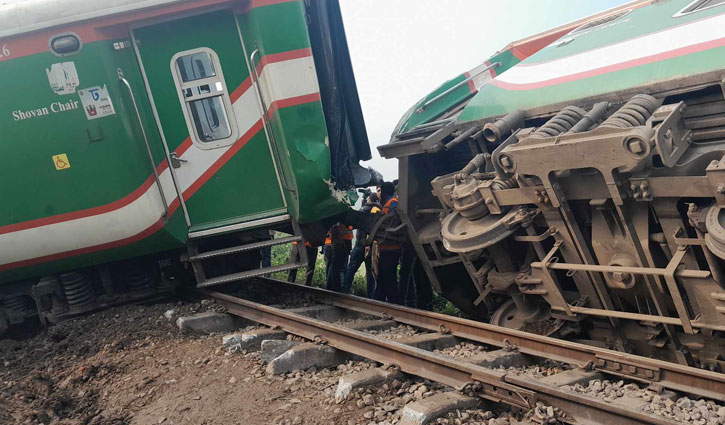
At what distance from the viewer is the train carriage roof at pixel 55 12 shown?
507 centimetres

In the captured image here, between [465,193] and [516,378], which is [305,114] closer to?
[465,193]

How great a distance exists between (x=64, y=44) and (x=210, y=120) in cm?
135

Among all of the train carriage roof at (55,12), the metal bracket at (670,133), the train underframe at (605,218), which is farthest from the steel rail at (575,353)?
the train carriage roof at (55,12)

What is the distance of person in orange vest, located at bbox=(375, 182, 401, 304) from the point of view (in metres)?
6.90

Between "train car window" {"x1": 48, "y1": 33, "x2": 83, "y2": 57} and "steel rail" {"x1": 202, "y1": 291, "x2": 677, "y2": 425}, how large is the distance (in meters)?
2.82

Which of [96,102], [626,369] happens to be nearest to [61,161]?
[96,102]

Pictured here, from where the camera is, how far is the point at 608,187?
11.8 feet

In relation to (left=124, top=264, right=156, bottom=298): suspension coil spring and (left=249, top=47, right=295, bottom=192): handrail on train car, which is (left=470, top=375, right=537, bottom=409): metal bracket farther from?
(left=124, top=264, right=156, bottom=298): suspension coil spring

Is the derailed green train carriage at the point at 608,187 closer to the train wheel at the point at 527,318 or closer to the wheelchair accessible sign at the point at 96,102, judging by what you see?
the train wheel at the point at 527,318

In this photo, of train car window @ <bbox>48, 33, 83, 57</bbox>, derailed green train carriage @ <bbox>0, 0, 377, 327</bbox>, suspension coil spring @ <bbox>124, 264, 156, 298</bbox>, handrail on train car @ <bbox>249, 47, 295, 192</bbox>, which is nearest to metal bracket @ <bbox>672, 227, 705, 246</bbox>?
derailed green train carriage @ <bbox>0, 0, 377, 327</bbox>

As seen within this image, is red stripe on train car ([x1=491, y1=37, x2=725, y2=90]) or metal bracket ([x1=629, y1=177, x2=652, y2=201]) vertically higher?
red stripe on train car ([x1=491, y1=37, x2=725, y2=90])

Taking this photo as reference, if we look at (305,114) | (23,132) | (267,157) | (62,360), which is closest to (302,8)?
(305,114)

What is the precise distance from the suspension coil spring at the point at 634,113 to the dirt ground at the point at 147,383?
2.21m

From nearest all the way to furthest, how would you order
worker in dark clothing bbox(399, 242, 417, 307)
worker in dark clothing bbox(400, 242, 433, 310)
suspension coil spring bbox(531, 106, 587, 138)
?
suspension coil spring bbox(531, 106, 587, 138) → worker in dark clothing bbox(399, 242, 417, 307) → worker in dark clothing bbox(400, 242, 433, 310)
